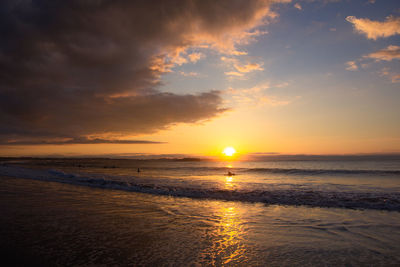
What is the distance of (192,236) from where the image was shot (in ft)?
20.4

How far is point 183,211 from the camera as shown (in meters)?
9.48

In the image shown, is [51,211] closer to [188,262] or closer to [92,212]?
[92,212]

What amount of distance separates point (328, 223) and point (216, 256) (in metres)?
4.89

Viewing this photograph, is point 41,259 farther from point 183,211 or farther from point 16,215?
point 183,211

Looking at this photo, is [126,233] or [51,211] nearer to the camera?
[126,233]

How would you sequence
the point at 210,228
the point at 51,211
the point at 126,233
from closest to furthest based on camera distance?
the point at 126,233 < the point at 210,228 < the point at 51,211

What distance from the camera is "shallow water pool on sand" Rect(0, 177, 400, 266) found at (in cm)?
473

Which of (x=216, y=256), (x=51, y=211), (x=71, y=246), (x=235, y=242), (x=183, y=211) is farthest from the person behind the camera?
(x=183, y=211)

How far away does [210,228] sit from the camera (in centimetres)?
698

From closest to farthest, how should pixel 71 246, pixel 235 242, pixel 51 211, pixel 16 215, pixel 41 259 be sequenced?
pixel 41 259 → pixel 71 246 → pixel 235 242 → pixel 16 215 → pixel 51 211

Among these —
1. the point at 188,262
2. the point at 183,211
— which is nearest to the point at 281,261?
the point at 188,262

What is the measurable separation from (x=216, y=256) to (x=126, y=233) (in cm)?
270

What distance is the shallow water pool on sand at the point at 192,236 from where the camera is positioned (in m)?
4.73

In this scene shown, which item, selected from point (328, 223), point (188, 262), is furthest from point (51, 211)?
point (328, 223)
